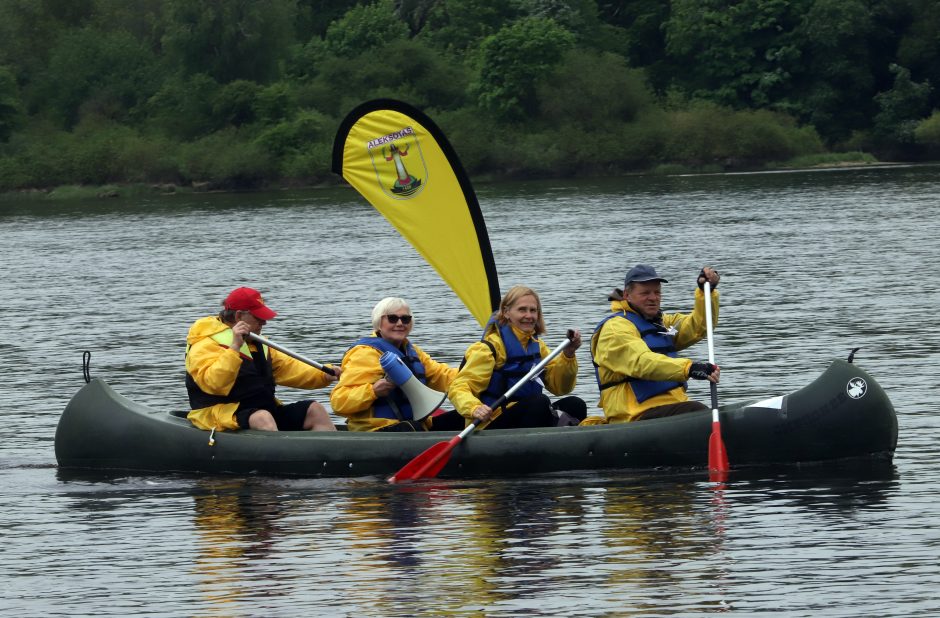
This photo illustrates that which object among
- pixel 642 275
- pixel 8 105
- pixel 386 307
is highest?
pixel 8 105

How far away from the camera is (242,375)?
10711 mm

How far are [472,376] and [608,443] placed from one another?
0.90 m

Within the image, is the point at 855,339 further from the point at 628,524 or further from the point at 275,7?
the point at 275,7

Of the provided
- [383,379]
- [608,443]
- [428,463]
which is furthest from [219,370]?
[608,443]

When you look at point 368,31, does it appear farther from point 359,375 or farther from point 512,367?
point 512,367

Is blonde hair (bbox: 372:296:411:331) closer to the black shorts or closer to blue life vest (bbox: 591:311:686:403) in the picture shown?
the black shorts

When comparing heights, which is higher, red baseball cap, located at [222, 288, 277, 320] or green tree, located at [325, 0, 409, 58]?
green tree, located at [325, 0, 409, 58]

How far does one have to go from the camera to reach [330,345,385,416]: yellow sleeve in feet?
34.4

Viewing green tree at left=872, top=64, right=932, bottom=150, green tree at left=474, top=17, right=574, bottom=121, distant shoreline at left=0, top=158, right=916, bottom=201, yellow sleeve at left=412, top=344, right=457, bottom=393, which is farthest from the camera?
distant shoreline at left=0, top=158, right=916, bottom=201

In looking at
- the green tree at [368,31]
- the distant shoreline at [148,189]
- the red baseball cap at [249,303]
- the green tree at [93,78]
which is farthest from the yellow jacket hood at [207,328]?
the green tree at [93,78]

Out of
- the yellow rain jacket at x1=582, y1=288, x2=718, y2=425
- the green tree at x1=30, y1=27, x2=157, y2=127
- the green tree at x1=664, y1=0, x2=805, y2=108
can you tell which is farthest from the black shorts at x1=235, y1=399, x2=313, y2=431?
the green tree at x1=30, y1=27, x2=157, y2=127

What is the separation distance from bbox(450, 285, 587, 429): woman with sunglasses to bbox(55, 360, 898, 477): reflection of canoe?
24 cm

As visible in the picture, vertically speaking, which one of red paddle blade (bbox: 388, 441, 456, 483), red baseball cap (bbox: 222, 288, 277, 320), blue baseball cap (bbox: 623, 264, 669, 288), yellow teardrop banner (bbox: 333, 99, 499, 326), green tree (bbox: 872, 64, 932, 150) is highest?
green tree (bbox: 872, 64, 932, 150)

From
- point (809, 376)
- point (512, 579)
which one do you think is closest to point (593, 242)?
point (809, 376)
